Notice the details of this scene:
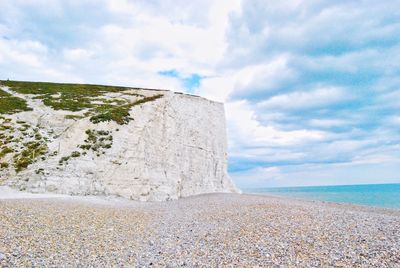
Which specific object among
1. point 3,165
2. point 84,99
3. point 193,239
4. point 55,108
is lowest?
point 193,239

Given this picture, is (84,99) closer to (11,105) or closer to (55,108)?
(55,108)

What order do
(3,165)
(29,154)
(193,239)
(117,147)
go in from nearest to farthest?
(193,239) → (3,165) → (29,154) → (117,147)

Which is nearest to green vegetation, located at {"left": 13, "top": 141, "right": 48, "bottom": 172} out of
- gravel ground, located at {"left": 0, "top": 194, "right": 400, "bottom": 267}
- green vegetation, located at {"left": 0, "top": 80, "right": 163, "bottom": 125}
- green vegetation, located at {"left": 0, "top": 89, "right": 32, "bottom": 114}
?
green vegetation, located at {"left": 0, "top": 80, "right": 163, "bottom": 125}

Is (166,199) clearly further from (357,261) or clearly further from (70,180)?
(357,261)

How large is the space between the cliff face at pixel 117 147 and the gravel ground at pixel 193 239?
35.0 feet

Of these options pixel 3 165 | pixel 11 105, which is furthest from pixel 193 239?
pixel 11 105

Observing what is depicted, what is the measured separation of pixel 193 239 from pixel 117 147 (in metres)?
22.1

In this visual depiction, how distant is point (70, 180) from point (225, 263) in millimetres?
22726

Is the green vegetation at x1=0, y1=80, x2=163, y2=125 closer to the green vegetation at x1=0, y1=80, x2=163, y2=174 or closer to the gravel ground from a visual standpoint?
the green vegetation at x1=0, y1=80, x2=163, y2=174

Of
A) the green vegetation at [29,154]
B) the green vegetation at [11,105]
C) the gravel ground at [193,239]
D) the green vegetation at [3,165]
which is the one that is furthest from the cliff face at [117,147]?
the gravel ground at [193,239]

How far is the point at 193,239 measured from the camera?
1563 cm

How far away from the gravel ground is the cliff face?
1068 cm

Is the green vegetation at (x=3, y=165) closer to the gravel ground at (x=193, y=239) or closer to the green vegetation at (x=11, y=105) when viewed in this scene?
the gravel ground at (x=193, y=239)

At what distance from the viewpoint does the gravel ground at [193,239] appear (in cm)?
1191
